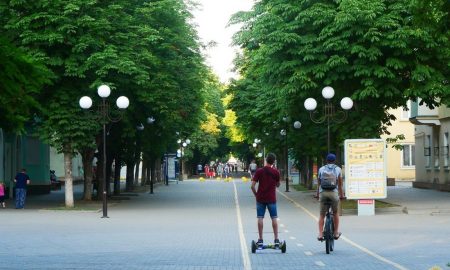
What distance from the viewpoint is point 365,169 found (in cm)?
3161

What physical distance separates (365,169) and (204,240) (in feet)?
36.6

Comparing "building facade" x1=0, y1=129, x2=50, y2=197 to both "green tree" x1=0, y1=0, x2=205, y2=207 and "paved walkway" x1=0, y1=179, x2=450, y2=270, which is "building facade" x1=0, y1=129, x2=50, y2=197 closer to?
"green tree" x1=0, y1=0, x2=205, y2=207

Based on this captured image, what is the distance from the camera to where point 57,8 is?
36312mm

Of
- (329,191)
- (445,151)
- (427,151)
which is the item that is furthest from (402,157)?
(329,191)

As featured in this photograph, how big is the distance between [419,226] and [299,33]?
484 inches

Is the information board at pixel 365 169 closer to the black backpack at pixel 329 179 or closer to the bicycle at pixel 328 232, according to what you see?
the black backpack at pixel 329 179

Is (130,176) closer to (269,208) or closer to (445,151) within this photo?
(445,151)

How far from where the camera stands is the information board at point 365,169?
31.5m

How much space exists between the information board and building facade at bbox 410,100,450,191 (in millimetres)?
18856

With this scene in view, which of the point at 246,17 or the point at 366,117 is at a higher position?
the point at 246,17

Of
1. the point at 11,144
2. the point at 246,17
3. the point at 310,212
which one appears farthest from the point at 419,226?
the point at 11,144

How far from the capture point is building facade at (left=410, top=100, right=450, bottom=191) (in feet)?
173

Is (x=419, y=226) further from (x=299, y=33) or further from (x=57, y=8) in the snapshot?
(x=57, y=8)

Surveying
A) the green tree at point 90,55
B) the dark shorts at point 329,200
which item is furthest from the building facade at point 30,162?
the dark shorts at point 329,200
